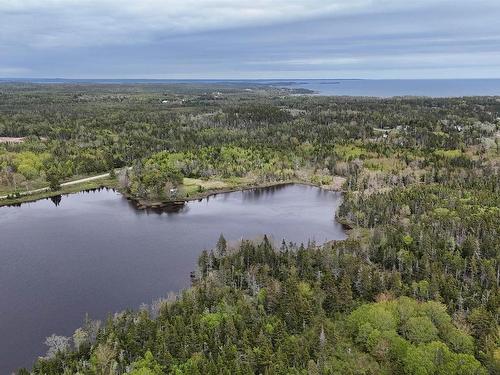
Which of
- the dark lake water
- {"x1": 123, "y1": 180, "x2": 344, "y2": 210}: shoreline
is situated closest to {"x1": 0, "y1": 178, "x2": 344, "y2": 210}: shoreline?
{"x1": 123, "y1": 180, "x2": 344, "y2": 210}: shoreline

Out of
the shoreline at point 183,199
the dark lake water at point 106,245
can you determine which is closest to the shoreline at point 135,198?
the shoreline at point 183,199

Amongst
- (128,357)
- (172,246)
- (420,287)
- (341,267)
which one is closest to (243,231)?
(172,246)

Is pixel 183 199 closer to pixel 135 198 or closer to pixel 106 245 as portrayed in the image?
pixel 135 198

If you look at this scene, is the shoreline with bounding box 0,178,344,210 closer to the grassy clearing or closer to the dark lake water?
the grassy clearing

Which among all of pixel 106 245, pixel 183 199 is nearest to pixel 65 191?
pixel 183 199

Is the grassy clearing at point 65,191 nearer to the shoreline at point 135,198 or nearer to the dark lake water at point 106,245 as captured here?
the shoreline at point 135,198

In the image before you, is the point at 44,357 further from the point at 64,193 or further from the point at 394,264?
the point at 64,193

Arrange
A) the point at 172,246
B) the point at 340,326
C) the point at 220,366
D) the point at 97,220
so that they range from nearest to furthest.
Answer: the point at 220,366 < the point at 340,326 < the point at 172,246 < the point at 97,220

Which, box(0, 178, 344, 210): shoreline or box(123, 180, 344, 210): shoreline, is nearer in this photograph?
box(123, 180, 344, 210): shoreline
